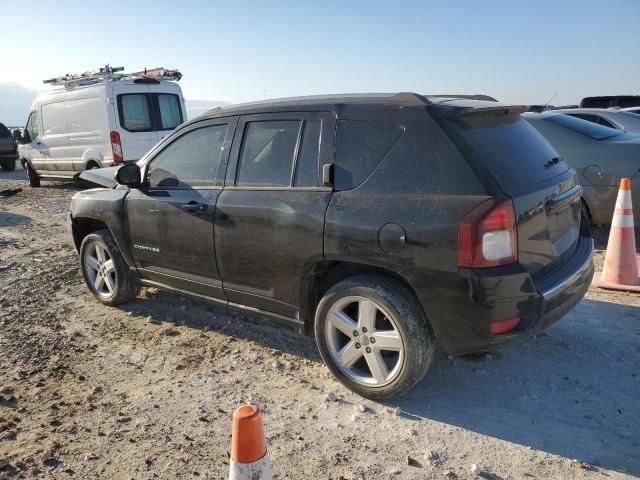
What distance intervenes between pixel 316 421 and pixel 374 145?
1.65 meters

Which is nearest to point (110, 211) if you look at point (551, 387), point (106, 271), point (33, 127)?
point (106, 271)

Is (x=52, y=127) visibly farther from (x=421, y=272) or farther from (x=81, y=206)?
(x=421, y=272)

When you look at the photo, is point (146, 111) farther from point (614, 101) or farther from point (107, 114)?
point (614, 101)

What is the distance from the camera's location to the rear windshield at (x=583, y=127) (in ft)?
20.8

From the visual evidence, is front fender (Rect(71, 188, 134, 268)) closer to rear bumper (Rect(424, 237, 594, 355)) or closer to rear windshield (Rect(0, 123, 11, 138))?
rear bumper (Rect(424, 237, 594, 355))

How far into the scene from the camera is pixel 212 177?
3.90 metres

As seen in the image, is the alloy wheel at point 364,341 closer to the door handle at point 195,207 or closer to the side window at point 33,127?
the door handle at point 195,207

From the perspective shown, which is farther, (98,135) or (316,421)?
(98,135)

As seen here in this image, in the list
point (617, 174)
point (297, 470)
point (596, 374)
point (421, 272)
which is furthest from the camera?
point (617, 174)

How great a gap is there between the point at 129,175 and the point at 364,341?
7.96 feet

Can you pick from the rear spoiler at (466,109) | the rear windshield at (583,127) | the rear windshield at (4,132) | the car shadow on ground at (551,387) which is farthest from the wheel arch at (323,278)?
the rear windshield at (4,132)

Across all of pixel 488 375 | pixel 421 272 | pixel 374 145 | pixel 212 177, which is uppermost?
pixel 374 145

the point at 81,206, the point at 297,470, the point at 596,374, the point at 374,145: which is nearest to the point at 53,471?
the point at 297,470

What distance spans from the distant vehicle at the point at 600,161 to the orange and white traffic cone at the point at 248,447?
208 inches
